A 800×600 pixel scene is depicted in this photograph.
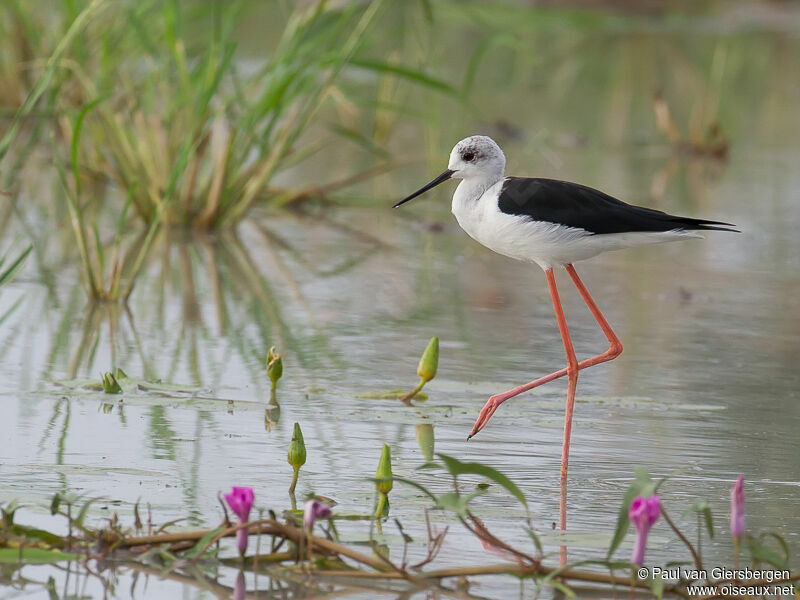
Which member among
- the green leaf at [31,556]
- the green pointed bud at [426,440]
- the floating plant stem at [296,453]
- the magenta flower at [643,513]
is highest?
the green pointed bud at [426,440]

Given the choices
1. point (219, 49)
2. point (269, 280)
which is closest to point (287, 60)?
point (219, 49)

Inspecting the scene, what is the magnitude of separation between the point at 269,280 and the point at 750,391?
8.55 ft

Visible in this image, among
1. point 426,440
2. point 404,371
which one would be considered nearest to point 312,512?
point 426,440

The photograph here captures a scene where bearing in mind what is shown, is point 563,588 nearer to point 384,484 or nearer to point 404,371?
point 384,484

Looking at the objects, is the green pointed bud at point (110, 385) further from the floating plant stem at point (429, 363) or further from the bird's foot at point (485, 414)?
the bird's foot at point (485, 414)

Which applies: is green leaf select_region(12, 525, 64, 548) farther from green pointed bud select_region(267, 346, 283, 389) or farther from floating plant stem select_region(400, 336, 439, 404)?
floating plant stem select_region(400, 336, 439, 404)

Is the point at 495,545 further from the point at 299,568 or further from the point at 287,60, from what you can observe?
the point at 287,60

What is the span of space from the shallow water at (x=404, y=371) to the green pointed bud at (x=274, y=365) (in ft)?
0.42

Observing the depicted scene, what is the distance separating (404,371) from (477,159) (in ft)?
3.84

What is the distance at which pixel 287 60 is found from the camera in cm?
686

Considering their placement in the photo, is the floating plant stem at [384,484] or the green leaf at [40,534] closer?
the green leaf at [40,534]

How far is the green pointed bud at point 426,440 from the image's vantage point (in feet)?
14.0

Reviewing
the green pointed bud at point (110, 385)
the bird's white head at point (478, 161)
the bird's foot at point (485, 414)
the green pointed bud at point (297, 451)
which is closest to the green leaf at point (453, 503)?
the green pointed bud at point (297, 451)

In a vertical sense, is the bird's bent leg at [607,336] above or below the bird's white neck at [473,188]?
below
